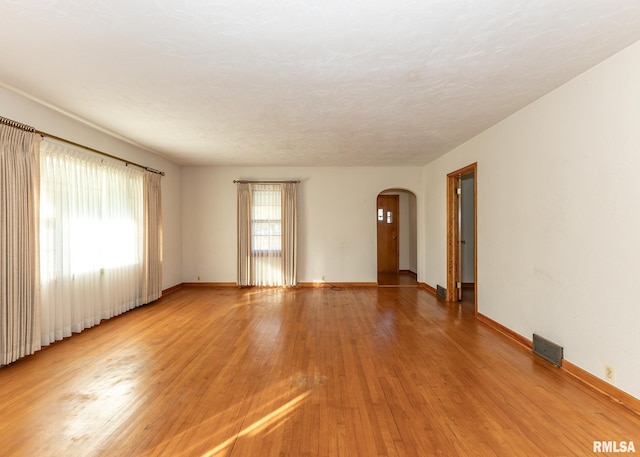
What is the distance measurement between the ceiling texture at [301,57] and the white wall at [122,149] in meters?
0.17

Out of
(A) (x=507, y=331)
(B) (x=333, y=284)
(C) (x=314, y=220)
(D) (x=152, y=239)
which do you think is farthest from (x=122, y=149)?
(A) (x=507, y=331)

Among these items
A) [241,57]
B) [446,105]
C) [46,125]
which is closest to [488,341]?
[446,105]

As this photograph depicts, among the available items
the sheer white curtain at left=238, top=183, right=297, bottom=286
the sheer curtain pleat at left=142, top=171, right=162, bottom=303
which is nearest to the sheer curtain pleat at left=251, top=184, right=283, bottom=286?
the sheer white curtain at left=238, top=183, right=297, bottom=286

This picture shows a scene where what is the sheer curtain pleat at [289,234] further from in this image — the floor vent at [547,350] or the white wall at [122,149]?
the floor vent at [547,350]

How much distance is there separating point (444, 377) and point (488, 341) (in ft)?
4.00

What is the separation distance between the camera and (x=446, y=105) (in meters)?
3.28

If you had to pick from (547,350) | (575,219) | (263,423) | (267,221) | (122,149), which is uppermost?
(122,149)

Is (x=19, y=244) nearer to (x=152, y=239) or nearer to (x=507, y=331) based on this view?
(x=152, y=239)

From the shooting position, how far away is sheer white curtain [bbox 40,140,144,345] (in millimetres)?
3451


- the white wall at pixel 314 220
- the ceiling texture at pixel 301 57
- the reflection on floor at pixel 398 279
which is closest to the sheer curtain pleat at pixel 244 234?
the white wall at pixel 314 220

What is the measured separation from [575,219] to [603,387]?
1.38 metres

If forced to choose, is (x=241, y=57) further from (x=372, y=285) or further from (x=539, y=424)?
(x=372, y=285)

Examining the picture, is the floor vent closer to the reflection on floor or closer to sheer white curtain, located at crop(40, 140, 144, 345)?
the reflection on floor

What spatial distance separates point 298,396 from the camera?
2406 millimetres
